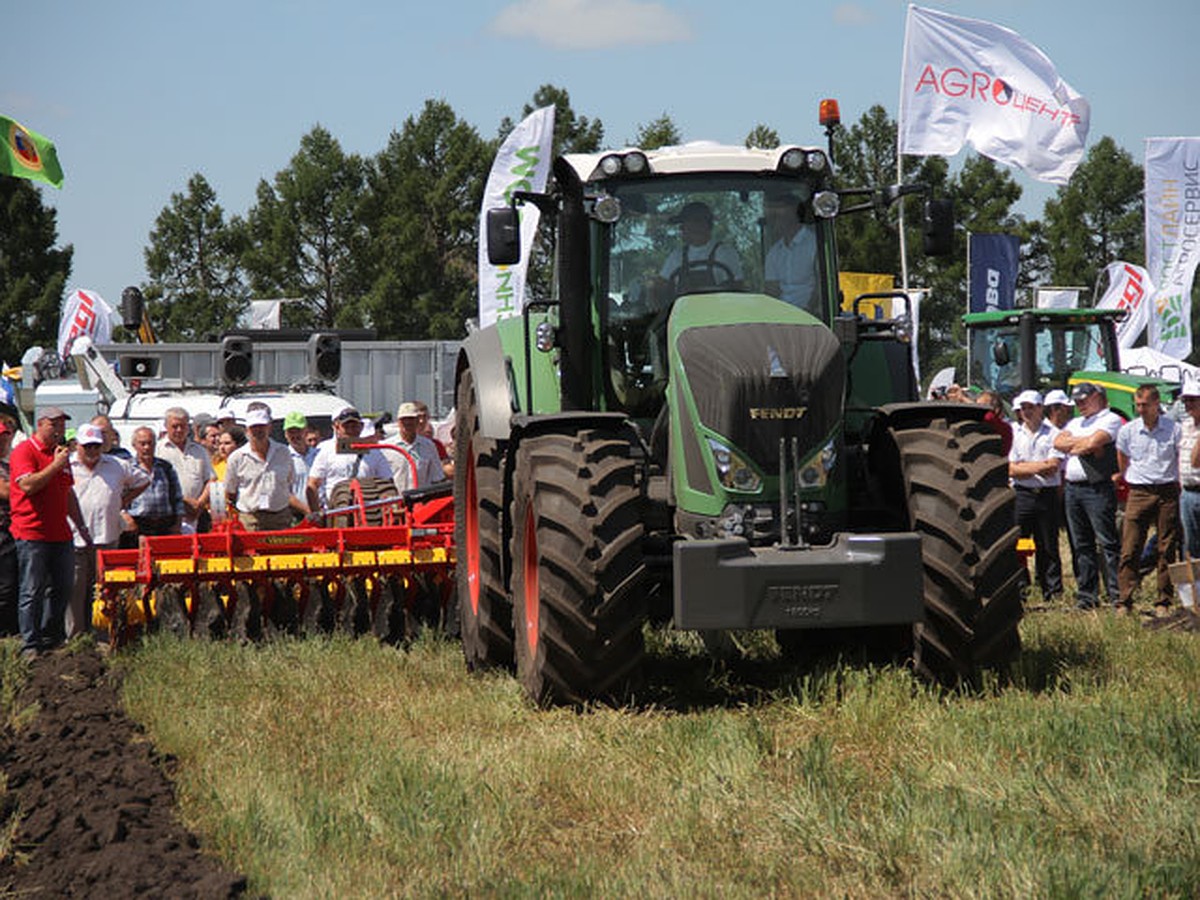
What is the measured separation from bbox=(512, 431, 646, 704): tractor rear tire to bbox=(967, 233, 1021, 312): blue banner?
62.0 feet

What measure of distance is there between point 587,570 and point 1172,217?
19.3m

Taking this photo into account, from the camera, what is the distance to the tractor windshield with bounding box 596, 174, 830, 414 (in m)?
8.38

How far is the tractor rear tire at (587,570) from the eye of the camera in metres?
7.37

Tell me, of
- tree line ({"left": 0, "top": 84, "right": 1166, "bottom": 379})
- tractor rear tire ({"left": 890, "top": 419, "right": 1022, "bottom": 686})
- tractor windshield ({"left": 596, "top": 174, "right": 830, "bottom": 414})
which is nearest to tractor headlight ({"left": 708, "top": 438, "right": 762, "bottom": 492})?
tractor rear tire ({"left": 890, "top": 419, "right": 1022, "bottom": 686})

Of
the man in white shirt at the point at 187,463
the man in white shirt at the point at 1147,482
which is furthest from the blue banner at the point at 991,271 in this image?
the man in white shirt at the point at 187,463

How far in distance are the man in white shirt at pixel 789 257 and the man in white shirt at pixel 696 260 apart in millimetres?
208

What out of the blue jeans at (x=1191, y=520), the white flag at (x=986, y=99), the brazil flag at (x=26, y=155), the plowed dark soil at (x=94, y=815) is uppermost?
the white flag at (x=986, y=99)

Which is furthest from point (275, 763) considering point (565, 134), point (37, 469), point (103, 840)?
point (565, 134)

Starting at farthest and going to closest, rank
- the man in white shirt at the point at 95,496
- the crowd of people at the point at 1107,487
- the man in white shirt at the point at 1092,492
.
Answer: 1. the man in white shirt at the point at 1092,492
2. the crowd of people at the point at 1107,487
3. the man in white shirt at the point at 95,496

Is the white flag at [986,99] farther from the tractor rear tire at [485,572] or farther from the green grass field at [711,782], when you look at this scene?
the green grass field at [711,782]

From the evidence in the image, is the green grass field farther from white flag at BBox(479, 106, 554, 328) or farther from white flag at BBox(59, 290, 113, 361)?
white flag at BBox(59, 290, 113, 361)

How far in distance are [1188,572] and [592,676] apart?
494 centimetres

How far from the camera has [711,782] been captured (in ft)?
20.2

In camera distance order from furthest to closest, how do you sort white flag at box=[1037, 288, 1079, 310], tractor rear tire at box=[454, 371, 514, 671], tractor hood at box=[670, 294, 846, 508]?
white flag at box=[1037, 288, 1079, 310]
tractor rear tire at box=[454, 371, 514, 671]
tractor hood at box=[670, 294, 846, 508]
